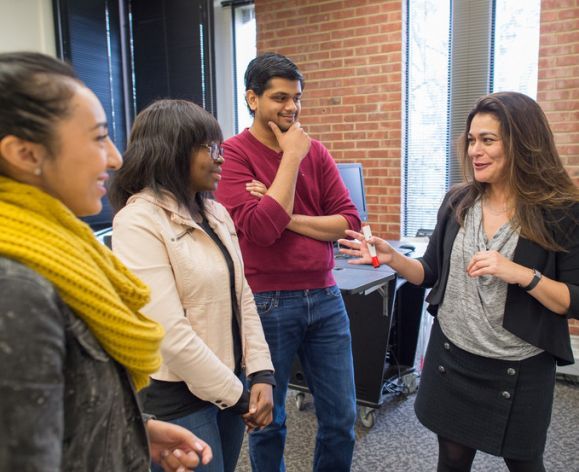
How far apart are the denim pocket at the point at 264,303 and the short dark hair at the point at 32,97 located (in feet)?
3.33

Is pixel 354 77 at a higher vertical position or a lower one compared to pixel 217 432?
higher

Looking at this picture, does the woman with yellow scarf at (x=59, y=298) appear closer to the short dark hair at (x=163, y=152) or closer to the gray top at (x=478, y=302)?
the short dark hair at (x=163, y=152)

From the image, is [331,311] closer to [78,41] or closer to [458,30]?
[458,30]

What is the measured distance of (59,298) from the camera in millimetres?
567

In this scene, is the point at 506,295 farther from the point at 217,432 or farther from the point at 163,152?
the point at 163,152

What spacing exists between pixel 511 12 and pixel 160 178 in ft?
10.3

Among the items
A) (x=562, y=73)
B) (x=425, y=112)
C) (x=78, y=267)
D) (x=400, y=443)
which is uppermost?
(x=562, y=73)

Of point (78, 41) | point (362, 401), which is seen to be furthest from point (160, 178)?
point (78, 41)

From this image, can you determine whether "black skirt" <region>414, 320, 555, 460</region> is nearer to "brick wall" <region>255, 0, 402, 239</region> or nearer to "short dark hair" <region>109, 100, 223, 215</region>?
"short dark hair" <region>109, 100, 223, 215</region>

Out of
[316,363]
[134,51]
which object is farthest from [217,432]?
[134,51]

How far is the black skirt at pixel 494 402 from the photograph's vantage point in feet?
4.42

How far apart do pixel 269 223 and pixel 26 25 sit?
3402 mm

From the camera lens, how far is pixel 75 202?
644mm

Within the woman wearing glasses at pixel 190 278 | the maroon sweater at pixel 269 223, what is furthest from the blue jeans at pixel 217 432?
the maroon sweater at pixel 269 223
